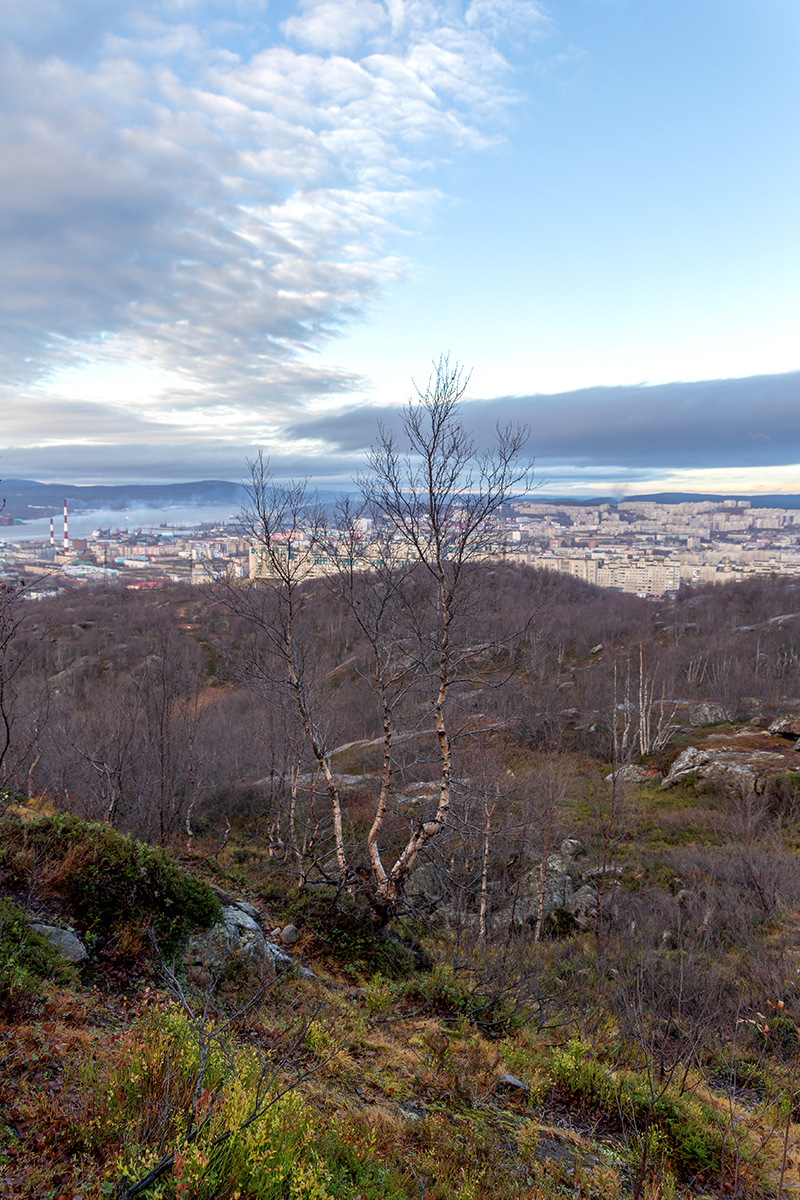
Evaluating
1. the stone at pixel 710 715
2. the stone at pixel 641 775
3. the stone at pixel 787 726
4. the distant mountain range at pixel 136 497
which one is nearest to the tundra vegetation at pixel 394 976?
the stone at pixel 641 775

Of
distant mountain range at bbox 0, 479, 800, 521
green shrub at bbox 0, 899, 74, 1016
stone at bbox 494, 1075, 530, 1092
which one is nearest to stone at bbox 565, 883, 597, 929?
stone at bbox 494, 1075, 530, 1092

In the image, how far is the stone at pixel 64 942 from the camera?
536 centimetres

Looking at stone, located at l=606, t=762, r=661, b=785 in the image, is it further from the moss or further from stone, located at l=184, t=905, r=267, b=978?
the moss

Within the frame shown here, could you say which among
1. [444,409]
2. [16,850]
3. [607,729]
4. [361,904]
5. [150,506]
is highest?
[150,506]

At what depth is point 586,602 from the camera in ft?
241

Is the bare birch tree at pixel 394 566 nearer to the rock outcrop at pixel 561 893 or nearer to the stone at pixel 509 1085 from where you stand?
the stone at pixel 509 1085

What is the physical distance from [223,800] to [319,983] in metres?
20.5

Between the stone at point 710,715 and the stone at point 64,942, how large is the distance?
3787 centimetres

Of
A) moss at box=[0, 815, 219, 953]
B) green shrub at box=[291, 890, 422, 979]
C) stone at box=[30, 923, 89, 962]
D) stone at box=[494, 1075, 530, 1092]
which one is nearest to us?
stone at box=[30, 923, 89, 962]

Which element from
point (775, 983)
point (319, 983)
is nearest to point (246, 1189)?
point (319, 983)

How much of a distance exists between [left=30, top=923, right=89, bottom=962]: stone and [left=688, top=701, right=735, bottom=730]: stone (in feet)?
124

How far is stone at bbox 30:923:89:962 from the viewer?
5.36 m

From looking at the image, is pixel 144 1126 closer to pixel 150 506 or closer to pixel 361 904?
pixel 361 904

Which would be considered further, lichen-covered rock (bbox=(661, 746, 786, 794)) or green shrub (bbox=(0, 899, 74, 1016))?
lichen-covered rock (bbox=(661, 746, 786, 794))
